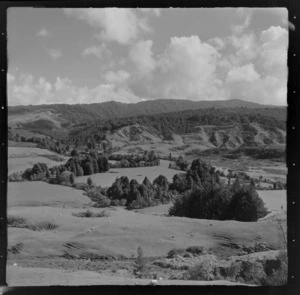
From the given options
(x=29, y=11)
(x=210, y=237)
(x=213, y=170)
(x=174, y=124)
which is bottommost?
(x=210, y=237)

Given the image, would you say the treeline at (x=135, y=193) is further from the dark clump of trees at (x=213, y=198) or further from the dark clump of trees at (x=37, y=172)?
the dark clump of trees at (x=37, y=172)

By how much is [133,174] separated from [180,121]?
26.6 inches

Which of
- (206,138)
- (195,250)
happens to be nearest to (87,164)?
(206,138)

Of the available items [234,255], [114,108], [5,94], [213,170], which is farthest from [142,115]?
[234,255]

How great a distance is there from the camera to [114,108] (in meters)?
4.59

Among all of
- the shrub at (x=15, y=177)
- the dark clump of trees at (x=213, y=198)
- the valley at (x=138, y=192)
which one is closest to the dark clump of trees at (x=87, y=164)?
the valley at (x=138, y=192)

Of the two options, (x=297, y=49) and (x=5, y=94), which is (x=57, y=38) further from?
(x=297, y=49)

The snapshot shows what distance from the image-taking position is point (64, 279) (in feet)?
14.5

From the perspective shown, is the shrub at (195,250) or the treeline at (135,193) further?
the treeline at (135,193)

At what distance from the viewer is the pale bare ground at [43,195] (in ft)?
14.7

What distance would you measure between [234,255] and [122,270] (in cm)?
101

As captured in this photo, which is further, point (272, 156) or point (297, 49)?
point (272, 156)

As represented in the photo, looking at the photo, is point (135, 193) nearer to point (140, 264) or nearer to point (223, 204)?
point (140, 264)

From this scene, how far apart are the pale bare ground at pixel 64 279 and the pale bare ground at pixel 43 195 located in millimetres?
588
